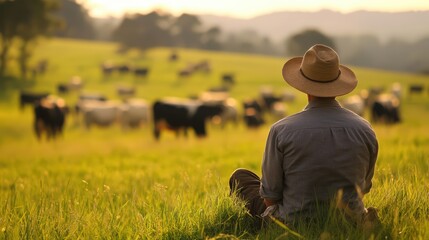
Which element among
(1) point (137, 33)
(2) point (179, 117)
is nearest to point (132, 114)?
(2) point (179, 117)

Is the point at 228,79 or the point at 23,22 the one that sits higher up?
the point at 23,22

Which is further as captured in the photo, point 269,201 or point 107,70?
point 107,70

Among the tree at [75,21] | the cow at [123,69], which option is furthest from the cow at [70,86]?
the tree at [75,21]

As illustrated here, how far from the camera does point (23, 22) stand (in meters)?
45.1

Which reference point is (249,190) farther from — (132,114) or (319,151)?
(132,114)

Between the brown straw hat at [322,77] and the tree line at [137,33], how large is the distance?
4503 centimetres

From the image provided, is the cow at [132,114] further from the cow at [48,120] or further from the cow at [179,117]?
the cow at [179,117]

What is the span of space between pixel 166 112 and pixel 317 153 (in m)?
17.3

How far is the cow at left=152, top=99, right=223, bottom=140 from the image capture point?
66.4 feet

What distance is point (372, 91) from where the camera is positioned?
4181 cm

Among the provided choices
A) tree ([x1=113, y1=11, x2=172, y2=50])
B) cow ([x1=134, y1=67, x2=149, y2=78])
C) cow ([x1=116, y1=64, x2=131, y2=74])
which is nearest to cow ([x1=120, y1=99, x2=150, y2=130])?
cow ([x1=134, y1=67, x2=149, y2=78])

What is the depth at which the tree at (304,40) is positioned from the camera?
83.5 metres

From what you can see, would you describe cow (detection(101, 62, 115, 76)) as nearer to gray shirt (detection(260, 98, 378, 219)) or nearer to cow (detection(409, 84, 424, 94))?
cow (detection(409, 84, 424, 94))

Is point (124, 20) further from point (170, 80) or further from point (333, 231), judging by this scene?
point (333, 231)
